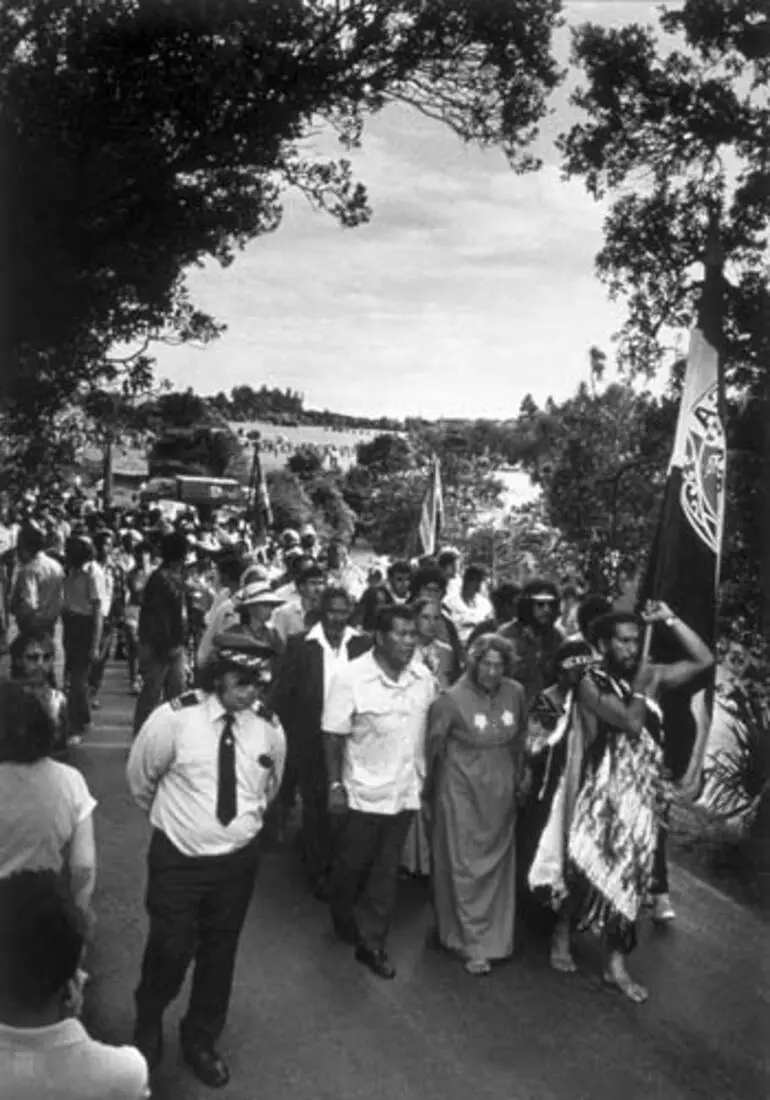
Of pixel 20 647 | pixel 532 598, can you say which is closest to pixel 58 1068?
pixel 20 647

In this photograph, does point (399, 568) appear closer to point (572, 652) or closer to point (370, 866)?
point (572, 652)

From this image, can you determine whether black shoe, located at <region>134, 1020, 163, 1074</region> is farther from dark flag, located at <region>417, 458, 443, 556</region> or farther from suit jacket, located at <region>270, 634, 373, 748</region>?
dark flag, located at <region>417, 458, 443, 556</region>

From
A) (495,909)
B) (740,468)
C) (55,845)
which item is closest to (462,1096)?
(495,909)

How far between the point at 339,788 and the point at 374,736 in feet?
0.92

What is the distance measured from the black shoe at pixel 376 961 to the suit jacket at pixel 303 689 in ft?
5.00

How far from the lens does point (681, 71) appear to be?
941 centimetres

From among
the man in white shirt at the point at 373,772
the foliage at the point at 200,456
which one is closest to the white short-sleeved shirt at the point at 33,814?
the man in white shirt at the point at 373,772

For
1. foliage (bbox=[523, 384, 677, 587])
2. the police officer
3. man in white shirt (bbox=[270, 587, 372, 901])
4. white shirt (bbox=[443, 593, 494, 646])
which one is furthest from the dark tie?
foliage (bbox=[523, 384, 677, 587])

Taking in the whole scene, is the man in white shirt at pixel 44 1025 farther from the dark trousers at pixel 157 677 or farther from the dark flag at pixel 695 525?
the dark trousers at pixel 157 677

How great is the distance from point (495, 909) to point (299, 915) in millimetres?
1015

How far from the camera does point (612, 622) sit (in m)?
5.62

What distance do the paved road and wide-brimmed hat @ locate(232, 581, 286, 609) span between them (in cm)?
154

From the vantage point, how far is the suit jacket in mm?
6961

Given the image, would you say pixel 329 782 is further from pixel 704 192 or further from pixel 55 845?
pixel 704 192
